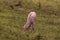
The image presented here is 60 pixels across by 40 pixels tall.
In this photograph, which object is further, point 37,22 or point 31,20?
point 37,22

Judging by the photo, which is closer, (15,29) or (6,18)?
(15,29)

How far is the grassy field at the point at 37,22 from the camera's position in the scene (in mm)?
10721

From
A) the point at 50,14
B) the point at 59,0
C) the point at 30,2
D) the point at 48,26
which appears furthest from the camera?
the point at 59,0

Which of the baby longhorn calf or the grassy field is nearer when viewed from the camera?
the grassy field

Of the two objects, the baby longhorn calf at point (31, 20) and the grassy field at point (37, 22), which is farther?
the baby longhorn calf at point (31, 20)

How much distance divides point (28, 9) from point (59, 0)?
3.42 meters

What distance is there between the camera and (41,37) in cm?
1063

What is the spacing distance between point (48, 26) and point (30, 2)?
436 cm

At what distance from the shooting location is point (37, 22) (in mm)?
13312

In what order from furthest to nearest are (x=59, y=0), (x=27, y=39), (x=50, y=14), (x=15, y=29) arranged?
(x=59, y=0) → (x=50, y=14) → (x=15, y=29) → (x=27, y=39)

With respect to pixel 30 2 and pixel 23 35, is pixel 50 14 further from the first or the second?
pixel 23 35

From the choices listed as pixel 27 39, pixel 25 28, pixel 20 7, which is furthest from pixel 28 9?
pixel 27 39

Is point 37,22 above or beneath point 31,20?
beneath

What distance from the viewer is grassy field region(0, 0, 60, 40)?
1072 cm
